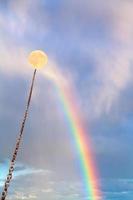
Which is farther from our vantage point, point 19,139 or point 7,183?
point 19,139

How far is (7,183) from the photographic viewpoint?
2212 cm

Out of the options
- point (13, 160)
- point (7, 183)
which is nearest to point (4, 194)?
point (7, 183)

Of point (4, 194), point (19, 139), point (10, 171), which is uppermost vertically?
point (19, 139)

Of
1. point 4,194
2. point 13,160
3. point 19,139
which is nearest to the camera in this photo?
point 4,194

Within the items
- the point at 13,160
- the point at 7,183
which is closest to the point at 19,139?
the point at 13,160

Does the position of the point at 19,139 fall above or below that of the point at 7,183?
above

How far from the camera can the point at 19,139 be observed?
2572 cm

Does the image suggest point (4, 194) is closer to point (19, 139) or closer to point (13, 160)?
point (13, 160)

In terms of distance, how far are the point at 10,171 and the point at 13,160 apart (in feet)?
3.32

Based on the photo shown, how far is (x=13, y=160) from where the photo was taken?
23391 mm

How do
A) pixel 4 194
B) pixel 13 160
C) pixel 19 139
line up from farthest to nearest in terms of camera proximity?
1. pixel 19 139
2. pixel 13 160
3. pixel 4 194

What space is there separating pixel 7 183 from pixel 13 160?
198cm

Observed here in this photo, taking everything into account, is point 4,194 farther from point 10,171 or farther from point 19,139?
point 19,139

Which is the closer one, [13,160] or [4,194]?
[4,194]
